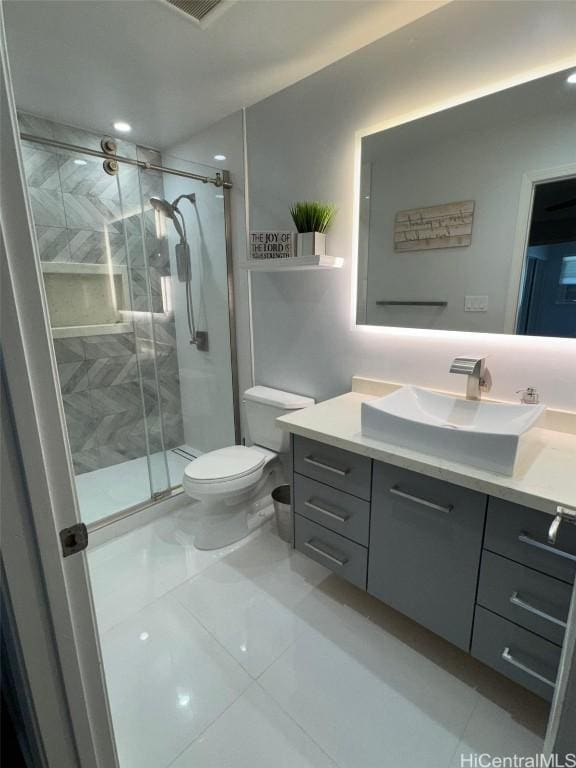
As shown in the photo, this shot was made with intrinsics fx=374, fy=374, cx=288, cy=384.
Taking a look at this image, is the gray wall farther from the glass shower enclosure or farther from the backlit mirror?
the glass shower enclosure

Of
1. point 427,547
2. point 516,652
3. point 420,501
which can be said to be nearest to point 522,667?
point 516,652

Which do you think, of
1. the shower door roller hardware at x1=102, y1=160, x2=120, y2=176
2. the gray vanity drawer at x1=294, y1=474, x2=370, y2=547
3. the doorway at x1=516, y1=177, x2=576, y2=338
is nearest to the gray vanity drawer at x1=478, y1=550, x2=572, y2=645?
the gray vanity drawer at x1=294, y1=474, x2=370, y2=547

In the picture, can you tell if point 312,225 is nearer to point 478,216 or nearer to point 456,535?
point 478,216

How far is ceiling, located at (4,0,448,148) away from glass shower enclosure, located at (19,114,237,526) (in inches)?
14.9

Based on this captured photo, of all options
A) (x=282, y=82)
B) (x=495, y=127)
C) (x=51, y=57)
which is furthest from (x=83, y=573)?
(x=282, y=82)

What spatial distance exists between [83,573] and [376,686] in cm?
122

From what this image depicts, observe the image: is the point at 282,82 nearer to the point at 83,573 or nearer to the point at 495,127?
the point at 495,127

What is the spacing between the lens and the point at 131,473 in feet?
8.96

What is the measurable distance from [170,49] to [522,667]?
2661mm

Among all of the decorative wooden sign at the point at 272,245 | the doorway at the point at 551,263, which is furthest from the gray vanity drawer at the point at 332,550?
the decorative wooden sign at the point at 272,245

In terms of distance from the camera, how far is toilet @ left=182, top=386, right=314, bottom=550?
194 cm

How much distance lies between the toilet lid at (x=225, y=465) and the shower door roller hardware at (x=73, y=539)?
1.25 meters

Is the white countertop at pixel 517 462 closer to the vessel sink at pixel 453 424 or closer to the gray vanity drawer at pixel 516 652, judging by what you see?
the vessel sink at pixel 453 424

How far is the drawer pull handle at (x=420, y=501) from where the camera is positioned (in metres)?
1.19
